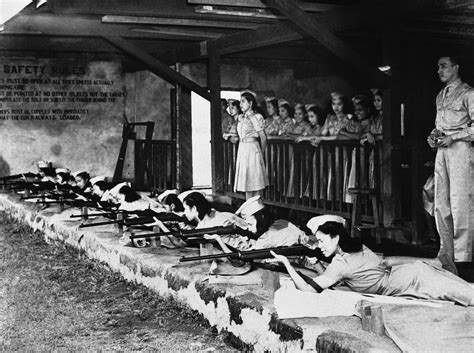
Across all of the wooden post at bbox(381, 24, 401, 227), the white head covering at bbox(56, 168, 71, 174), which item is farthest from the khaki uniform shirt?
the white head covering at bbox(56, 168, 71, 174)

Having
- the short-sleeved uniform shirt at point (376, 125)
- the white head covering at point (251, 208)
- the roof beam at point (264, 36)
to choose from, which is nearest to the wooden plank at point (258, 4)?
the roof beam at point (264, 36)

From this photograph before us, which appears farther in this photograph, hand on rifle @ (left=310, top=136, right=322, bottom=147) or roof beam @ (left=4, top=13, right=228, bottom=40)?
roof beam @ (left=4, top=13, right=228, bottom=40)

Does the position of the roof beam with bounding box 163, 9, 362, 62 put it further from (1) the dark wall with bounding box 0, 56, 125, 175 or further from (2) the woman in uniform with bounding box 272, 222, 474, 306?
(2) the woman in uniform with bounding box 272, 222, 474, 306

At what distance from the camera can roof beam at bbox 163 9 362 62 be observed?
7777 mm

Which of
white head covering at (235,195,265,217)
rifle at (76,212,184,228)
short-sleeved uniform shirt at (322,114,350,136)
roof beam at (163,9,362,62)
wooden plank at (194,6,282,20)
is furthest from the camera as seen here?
short-sleeved uniform shirt at (322,114,350,136)

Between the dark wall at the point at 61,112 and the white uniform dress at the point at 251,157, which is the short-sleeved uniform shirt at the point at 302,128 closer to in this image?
the white uniform dress at the point at 251,157

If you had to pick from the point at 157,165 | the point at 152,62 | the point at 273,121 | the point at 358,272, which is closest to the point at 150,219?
the point at 358,272

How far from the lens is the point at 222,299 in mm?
4961

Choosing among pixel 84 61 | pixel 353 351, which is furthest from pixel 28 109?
pixel 353 351

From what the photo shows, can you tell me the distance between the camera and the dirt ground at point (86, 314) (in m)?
4.96

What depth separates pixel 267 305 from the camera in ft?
14.7

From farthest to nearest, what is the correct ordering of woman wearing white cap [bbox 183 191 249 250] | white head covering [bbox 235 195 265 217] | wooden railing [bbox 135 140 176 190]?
wooden railing [bbox 135 140 176 190] < white head covering [bbox 235 195 265 217] < woman wearing white cap [bbox 183 191 249 250]

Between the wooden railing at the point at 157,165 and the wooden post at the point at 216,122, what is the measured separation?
1601 millimetres

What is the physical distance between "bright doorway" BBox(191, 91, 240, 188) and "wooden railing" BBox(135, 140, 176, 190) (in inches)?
198
